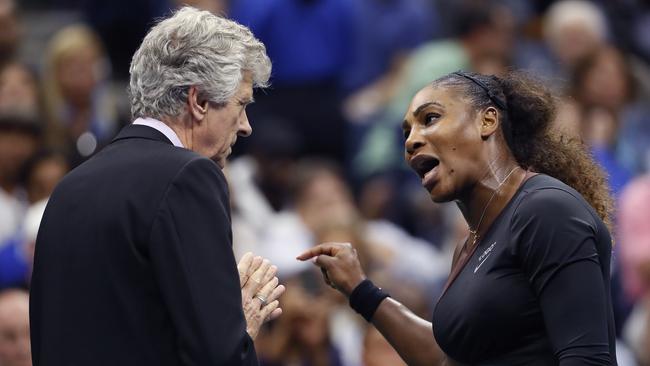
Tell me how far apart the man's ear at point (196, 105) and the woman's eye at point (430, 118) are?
2.18 feet

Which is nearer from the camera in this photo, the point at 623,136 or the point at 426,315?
the point at 426,315

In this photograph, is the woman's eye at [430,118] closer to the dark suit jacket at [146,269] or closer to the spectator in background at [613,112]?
the dark suit jacket at [146,269]

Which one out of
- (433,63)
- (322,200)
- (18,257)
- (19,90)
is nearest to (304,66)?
(433,63)

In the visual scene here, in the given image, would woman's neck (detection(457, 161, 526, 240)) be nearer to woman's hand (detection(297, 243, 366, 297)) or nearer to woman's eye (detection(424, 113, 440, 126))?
woman's eye (detection(424, 113, 440, 126))

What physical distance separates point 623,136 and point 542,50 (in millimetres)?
1335

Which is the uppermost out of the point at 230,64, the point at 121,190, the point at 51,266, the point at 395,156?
the point at 230,64

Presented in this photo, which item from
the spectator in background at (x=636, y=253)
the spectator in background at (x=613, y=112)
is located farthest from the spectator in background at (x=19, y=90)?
the spectator in background at (x=636, y=253)

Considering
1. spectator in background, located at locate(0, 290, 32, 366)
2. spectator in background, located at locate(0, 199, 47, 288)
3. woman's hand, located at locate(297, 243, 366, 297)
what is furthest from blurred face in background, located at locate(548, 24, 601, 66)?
woman's hand, located at locate(297, 243, 366, 297)

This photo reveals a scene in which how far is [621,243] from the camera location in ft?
23.2

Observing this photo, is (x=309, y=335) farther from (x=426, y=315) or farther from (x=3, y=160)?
(x=3, y=160)

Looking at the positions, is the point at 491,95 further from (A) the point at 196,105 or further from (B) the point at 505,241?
(A) the point at 196,105

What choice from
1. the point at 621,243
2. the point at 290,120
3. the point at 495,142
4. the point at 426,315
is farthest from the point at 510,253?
the point at 290,120

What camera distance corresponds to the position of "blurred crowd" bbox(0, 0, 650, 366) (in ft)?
21.6

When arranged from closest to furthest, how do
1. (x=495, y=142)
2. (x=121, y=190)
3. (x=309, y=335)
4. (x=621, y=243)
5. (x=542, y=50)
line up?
1. (x=121, y=190)
2. (x=495, y=142)
3. (x=309, y=335)
4. (x=621, y=243)
5. (x=542, y=50)
